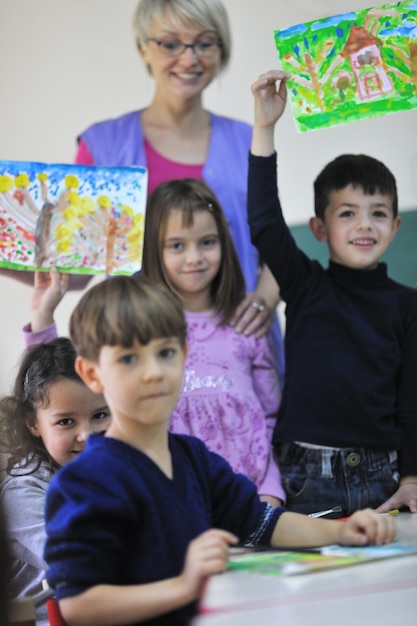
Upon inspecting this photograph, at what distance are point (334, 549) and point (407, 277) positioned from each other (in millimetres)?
1429

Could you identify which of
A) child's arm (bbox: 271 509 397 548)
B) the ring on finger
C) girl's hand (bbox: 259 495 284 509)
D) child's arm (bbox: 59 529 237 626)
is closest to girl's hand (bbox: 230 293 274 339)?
the ring on finger

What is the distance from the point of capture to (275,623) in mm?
913

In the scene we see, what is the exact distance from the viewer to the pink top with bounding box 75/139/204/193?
2.42 m

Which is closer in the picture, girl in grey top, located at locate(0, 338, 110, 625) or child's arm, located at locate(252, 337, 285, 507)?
girl in grey top, located at locate(0, 338, 110, 625)

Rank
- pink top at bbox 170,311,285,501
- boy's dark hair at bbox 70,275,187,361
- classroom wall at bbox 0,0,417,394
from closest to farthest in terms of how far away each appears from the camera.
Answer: boy's dark hair at bbox 70,275,187,361, pink top at bbox 170,311,285,501, classroom wall at bbox 0,0,417,394

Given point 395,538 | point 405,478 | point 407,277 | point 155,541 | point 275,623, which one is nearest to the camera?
point 275,623

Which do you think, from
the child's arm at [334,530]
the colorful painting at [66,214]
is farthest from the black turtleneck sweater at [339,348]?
→ the child's arm at [334,530]

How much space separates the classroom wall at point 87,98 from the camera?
258 centimetres

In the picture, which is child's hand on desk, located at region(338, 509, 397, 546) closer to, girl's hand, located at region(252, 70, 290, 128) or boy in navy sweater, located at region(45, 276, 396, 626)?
boy in navy sweater, located at region(45, 276, 396, 626)

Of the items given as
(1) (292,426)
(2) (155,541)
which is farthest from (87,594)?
(1) (292,426)

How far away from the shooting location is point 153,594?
3.74 ft

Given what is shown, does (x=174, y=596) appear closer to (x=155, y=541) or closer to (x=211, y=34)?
(x=155, y=541)

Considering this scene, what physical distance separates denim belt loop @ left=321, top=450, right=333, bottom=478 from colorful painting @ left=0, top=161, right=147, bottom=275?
0.62m

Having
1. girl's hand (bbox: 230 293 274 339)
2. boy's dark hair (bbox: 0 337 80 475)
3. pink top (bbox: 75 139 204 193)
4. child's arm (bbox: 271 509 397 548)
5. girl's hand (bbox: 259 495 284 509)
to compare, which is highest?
pink top (bbox: 75 139 204 193)
